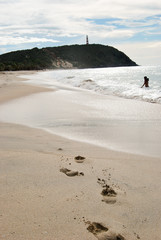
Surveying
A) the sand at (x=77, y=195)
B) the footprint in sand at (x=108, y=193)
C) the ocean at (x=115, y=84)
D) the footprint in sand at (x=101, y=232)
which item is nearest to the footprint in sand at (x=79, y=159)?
the sand at (x=77, y=195)

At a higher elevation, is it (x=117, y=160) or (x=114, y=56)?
(x=114, y=56)

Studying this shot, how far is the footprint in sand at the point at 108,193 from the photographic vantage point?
8.41ft

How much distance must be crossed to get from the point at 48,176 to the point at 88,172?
55 centimetres

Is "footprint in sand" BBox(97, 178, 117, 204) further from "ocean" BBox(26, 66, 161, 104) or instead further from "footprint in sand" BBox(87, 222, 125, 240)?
"ocean" BBox(26, 66, 161, 104)

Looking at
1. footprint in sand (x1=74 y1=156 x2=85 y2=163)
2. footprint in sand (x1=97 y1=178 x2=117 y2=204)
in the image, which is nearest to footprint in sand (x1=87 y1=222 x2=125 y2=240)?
footprint in sand (x1=97 y1=178 x2=117 y2=204)

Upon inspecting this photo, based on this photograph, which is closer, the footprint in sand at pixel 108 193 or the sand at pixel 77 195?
the sand at pixel 77 195

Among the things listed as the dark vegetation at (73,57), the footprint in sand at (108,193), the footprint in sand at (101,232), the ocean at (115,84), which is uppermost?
the dark vegetation at (73,57)

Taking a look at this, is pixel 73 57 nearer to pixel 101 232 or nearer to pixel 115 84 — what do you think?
pixel 115 84

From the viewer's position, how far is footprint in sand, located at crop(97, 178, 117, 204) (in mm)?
2562

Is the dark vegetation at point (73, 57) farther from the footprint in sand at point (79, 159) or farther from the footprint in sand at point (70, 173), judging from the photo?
the footprint in sand at point (70, 173)

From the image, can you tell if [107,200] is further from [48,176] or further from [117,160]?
[117,160]

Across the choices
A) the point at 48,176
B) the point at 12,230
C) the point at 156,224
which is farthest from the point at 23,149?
the point at 156,224

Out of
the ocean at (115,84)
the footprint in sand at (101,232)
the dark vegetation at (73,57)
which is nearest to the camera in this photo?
the footprint in sand at (101,232)

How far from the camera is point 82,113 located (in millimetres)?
7848
